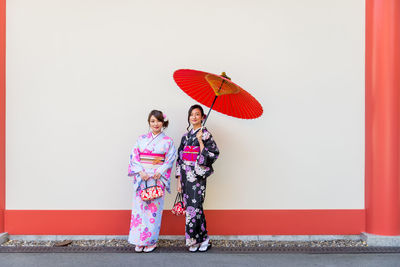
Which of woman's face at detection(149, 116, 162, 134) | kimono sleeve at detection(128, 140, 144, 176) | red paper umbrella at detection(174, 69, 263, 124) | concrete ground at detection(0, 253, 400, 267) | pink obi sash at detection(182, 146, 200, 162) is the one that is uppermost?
red paper umbrella at detection(174, 69, 263, 124)

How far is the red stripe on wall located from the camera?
4.25 meters

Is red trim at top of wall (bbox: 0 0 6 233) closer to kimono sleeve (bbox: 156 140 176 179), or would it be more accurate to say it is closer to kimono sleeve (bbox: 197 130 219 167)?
kimono sleeve (bbox: 156 140 176 179)

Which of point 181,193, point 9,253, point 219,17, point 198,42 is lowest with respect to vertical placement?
point 9,253

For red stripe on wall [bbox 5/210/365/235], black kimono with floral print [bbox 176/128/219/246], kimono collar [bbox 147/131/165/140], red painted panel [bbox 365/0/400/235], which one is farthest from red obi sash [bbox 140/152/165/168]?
red painted panel [bbox 365/0/400/235]

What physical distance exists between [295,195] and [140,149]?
202cm

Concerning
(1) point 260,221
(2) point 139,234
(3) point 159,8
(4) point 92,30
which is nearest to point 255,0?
(3) point 159,8

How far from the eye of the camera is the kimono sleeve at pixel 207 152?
12.6 ft

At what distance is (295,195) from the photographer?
14.1 ft

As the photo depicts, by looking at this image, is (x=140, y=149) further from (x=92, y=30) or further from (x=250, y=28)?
(x=250, y=28)

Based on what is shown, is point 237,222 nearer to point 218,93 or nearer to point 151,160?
point 151,160

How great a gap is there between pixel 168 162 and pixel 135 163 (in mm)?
377

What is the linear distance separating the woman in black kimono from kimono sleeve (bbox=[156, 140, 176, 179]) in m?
0.13

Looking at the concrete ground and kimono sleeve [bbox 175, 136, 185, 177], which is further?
kimono sleeve [bbox 175, 136, 185, 177]

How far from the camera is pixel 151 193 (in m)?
3.80
